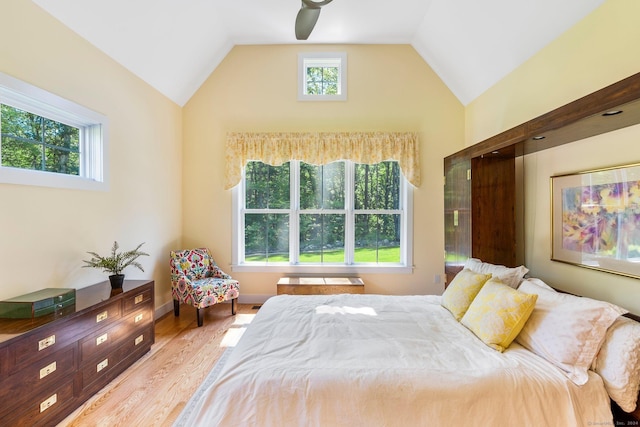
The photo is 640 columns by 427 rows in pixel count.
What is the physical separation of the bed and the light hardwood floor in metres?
0.93

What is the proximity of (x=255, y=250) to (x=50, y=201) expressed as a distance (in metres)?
2.33

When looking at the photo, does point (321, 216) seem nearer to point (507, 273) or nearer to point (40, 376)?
point (507, 273)

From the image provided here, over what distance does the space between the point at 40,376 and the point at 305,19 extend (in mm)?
2919

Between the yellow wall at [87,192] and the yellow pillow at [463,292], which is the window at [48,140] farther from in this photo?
the yellow pillow at [463,292]

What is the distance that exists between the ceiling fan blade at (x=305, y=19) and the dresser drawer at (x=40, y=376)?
9.18 feet

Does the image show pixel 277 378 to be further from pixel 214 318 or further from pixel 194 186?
pixel 194 186

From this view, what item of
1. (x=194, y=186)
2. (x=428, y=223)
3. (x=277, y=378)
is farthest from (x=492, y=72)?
(x=194, y=186)

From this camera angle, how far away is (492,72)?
3.12 m

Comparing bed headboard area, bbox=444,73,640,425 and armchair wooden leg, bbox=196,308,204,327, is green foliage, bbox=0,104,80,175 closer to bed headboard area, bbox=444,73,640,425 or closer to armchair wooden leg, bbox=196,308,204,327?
armchair wooden leg, bbox=196,308,204,327

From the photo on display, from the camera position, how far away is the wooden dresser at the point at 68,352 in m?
1.50

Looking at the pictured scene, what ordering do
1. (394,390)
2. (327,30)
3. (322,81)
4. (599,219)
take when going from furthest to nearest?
(322,81) < (327,30) < (599,219) < (394,390)

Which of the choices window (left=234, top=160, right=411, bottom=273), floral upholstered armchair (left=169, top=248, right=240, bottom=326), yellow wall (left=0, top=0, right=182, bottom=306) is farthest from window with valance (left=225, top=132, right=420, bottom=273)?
yellow wall (left=0, top=0, right=182, bottom=306)

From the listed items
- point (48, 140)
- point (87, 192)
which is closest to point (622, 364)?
point (87, 192)

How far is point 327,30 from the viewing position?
353 centimetres
